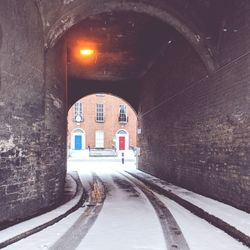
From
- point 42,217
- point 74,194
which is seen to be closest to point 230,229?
point 42,217

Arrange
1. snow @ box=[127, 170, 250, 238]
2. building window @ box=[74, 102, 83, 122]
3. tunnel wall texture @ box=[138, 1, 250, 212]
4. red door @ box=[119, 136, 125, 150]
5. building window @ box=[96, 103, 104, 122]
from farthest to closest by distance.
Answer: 1. red door @ box=[119, 136, 125, 150]
2. building window @ box=[96, 103, 104, 122]
3. building window @ box=[74, 102, 83, 122]
4. tunnel wall texture @ box=[138, 1, 250, 212]
5. snow @ box=[127, 170, 250, 238]

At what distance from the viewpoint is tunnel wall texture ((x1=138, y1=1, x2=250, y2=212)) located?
674 centimetres

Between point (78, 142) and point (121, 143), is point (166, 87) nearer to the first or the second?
point (78, 142)

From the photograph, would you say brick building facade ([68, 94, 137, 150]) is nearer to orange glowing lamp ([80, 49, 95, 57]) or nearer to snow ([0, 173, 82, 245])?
orange glowing lamp ([80, 49, 95, 57])

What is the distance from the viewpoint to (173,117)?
11586mm

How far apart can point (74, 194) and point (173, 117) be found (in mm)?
4229

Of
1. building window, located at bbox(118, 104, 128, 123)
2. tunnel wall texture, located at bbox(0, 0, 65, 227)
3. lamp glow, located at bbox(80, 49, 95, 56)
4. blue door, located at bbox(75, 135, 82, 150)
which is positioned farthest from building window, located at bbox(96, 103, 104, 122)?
tunnel wall texture, located at bbox(0, 0, 65, 227)

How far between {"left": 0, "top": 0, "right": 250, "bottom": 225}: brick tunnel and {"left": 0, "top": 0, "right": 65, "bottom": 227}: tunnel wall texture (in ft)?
0.06

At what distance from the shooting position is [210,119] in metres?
8.33

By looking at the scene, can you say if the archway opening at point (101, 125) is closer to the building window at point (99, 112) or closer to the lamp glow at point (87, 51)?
the building window at point (99, 112)

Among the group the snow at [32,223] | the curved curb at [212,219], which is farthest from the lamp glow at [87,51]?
the snow at [32,223]

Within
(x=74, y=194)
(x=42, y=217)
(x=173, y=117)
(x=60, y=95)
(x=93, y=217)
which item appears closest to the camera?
(x=42, y=217)

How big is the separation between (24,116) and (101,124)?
3370 cm

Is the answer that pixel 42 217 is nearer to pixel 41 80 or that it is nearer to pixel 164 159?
pixel 41 80
